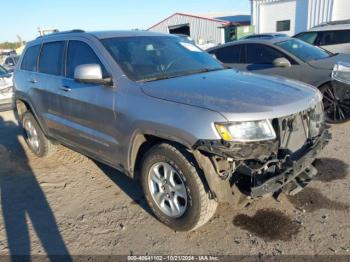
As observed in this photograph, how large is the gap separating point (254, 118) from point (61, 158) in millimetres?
3967

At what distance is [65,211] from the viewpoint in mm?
3797

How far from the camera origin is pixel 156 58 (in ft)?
12.3

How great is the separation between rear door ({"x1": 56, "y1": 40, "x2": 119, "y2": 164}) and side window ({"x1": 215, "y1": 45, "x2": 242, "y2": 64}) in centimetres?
410

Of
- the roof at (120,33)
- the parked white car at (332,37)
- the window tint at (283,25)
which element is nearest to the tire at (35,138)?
the roof at (120,33)

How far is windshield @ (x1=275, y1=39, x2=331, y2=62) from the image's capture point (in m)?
6.43

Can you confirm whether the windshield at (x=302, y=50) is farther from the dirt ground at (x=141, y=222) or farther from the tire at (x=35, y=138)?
the tire at (x=35, y=138)

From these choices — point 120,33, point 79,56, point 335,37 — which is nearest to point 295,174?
point 120,33

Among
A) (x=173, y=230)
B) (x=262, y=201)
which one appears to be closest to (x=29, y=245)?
(x=173, y=230)

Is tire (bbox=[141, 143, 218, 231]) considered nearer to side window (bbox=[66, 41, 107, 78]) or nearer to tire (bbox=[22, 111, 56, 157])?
side window (bbox=[66, 41, 107, 78])

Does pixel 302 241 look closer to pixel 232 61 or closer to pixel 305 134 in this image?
pixel 305 134

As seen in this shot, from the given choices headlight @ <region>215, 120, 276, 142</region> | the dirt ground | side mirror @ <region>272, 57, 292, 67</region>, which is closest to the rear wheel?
side mirror @ <region>272, 57, 292, 67</region>

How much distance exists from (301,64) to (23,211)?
17.3 feet

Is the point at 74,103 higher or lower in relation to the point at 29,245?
higher

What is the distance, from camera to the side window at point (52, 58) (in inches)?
171
